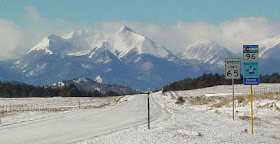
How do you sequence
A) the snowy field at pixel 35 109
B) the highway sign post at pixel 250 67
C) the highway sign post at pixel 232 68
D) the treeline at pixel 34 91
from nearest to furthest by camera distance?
the highway sign post at pixel 250 67, the highway sign post at pixel 232 68, the snowy field at pixel 35 109, the treeline at pixel 34 91

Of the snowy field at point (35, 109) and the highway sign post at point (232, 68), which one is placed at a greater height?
the highway sign post at point (232, 68)

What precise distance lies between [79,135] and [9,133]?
3781mm

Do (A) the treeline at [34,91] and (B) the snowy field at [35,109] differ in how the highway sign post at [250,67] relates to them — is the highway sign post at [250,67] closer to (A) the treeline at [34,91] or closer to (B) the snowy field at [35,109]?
(B) the snowy field at [35,109]

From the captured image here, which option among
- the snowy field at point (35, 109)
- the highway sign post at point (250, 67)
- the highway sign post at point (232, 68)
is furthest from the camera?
the snowy field at point (35, 109)

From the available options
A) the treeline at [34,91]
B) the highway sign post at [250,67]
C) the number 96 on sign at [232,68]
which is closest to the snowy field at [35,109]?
the number 96 on sign at [232,68]

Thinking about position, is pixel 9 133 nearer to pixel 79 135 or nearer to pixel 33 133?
pixel 33 133

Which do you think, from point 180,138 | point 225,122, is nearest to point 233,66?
point 225,122

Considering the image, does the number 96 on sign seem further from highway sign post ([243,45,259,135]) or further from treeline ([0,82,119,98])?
treeline ([0,82,119,98])

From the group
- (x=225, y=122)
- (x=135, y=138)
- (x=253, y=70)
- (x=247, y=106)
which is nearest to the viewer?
(x=135, y=138)

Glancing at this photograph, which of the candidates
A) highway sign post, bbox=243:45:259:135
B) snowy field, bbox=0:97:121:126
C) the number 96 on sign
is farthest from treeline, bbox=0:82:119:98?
highway sign post, bbox=243:45:259:135

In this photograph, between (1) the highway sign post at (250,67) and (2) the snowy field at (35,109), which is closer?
(1) the highway sign post at (250,67)

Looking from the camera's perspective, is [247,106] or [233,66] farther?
[247,106]

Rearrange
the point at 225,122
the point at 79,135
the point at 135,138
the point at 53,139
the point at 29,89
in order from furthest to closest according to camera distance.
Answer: the point at 29,89 < the point at 225,122 < the point at 79,135 < the point at 53,139 < the point at 135,138

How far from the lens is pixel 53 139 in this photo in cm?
1627
